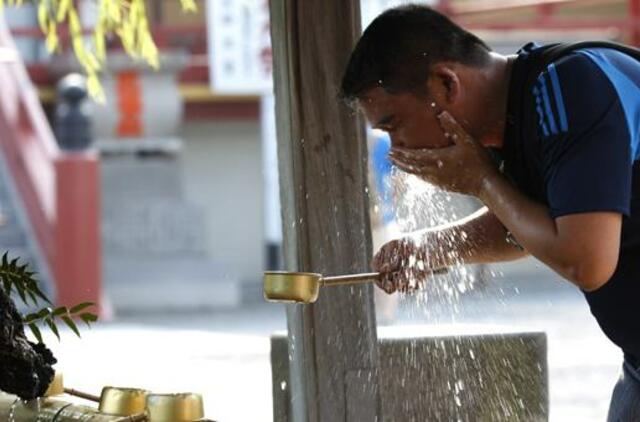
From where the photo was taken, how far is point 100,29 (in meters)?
4.74

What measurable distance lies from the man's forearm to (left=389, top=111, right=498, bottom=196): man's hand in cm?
39

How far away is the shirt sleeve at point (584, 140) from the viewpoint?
2379mm

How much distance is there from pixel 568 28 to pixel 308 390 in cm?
1195

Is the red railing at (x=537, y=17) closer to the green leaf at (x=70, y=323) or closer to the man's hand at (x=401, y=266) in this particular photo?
the man's hand at (x=401, y=266)

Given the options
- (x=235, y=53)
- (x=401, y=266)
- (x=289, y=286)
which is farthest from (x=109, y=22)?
(x=235, y=53)

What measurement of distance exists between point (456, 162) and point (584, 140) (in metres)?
0.24

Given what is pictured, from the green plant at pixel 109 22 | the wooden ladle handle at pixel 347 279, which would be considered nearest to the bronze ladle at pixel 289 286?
the wooden ladle handle at pixel 347 279

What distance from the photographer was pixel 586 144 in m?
2.39

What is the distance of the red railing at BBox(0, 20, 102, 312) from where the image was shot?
12078mm

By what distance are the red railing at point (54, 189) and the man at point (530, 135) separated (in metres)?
9.32

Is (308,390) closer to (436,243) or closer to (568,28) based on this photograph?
(436,243)

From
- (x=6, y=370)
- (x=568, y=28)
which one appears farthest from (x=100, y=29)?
(x=568, y=28)

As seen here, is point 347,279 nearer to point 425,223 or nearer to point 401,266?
point 401,266

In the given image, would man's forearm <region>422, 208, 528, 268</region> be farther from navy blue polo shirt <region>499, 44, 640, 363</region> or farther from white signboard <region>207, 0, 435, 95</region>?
white signboard <region>207, 0, 435, 95</region>
